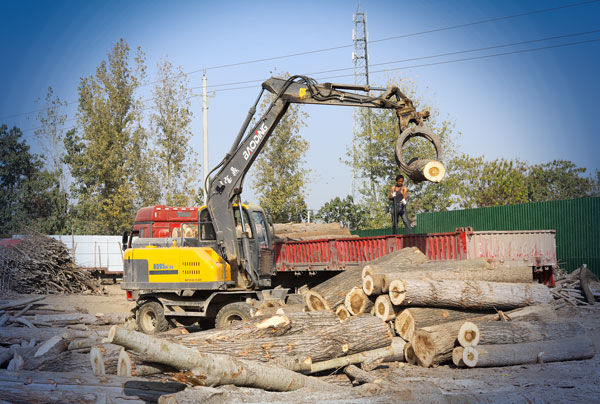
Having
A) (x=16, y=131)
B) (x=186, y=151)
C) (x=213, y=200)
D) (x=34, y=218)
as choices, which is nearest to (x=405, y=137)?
(x=213, y=200)

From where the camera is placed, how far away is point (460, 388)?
7691 millimetres

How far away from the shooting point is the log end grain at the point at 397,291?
9773 mm

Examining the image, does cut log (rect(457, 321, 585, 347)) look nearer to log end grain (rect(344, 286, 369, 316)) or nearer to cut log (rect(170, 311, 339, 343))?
log end grain (rect(344, 286, 369, 316))

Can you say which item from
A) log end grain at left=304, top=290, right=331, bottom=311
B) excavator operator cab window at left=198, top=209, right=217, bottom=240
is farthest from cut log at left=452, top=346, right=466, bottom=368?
excavator operator cab window at left=198, top=209, right=217, bottom=240

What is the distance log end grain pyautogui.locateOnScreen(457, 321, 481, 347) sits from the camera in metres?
9.19

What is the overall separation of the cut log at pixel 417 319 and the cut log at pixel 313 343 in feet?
1.59

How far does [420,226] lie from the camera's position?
2795cm

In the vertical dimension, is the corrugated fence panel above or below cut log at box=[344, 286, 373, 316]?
above

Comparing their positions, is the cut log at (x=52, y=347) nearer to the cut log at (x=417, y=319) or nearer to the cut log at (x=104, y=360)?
the cut log at (x=104, y=360)

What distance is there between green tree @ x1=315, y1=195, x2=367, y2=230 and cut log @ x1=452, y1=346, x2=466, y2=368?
22.3 m

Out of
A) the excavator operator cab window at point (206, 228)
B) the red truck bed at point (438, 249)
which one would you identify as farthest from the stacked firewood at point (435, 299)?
the excavator operator cab window at point (206, 228)

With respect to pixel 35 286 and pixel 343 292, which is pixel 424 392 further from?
pixel 35 286

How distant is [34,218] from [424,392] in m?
41.3

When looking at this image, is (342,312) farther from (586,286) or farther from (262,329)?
(586,286)
